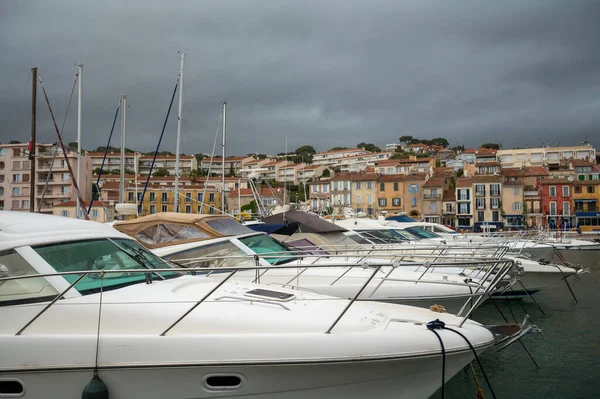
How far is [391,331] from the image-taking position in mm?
4395

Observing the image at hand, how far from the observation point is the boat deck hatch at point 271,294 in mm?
4980

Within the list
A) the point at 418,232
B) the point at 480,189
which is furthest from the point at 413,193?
the point at 418,232

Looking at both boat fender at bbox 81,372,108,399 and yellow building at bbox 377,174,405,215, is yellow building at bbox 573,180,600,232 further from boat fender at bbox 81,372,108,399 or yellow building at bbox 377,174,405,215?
boat fender at bbox 81,372,108,399

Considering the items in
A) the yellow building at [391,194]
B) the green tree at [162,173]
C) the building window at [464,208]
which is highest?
the green tree at [162,173]

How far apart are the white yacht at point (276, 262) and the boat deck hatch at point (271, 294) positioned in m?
2.41

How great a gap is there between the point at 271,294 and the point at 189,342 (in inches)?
48.2

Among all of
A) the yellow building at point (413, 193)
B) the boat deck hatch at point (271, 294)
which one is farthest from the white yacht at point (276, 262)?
the yellow building at point (413, 193)

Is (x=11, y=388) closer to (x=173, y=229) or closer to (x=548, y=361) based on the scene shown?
(x=173, y=229)

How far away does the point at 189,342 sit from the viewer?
405 cm

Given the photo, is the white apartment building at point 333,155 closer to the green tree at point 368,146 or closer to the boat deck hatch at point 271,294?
the green tree at point 368,146

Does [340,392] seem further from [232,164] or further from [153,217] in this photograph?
[232,164]

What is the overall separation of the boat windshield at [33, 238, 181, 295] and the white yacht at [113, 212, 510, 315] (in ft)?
6.43

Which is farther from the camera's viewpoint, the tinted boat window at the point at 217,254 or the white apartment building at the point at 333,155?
the white apartment building at the point at 333,155

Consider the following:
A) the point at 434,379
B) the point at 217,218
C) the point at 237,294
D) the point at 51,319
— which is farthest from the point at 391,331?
the point at 217,218
